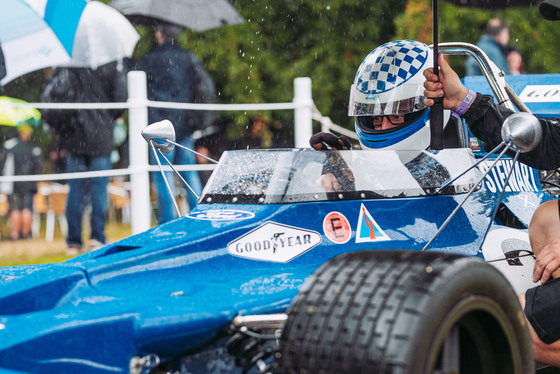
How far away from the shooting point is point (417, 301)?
2340 mm

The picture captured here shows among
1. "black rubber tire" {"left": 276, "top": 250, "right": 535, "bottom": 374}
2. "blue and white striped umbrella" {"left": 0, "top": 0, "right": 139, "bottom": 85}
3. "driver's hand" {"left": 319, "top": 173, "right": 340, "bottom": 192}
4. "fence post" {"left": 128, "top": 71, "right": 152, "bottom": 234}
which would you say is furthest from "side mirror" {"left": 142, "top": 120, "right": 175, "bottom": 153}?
"blue and white striped umbrella" {"left": 0, "top": 0, "right": 139, "bottom": 85}

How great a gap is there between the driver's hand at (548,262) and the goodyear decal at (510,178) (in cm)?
69

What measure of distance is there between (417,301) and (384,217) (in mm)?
1127

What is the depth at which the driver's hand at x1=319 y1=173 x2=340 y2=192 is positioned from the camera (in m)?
3.44

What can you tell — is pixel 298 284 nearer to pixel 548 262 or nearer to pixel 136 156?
pixel 548 262

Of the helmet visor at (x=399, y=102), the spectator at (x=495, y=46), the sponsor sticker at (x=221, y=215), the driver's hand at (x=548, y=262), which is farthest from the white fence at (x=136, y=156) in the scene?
the driver's hand at (x=548, y=262)

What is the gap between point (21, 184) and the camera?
516 inches

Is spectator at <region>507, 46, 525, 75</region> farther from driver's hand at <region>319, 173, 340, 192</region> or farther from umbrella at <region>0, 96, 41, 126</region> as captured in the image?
umbrella at <region>0, 96, 41, 126</region>

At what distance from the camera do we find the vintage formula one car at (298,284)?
2.38m

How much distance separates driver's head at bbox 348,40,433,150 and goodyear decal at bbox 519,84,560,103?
43.4 inches

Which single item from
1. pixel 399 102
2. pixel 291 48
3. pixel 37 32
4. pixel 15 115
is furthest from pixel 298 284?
pixel 291 48

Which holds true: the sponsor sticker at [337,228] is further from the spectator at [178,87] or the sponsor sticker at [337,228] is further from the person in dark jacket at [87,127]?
the person in dark jacket at [87,127]

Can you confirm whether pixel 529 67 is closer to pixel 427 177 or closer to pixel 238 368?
pixel 427 177

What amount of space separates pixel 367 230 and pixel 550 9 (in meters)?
1.42
